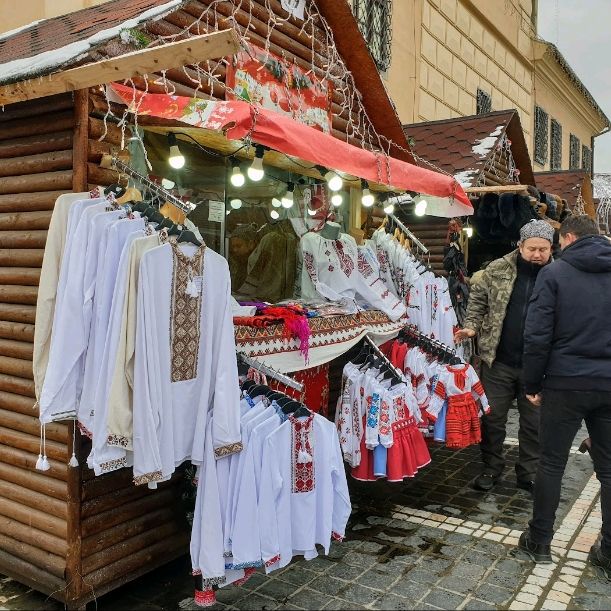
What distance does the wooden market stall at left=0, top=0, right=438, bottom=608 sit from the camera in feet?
11.3

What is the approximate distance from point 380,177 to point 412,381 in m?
1.92

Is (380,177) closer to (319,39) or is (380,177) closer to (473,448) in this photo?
(319,39)

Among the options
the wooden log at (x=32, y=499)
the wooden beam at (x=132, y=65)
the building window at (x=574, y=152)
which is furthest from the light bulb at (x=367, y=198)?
the building window at (x=574, y=152)

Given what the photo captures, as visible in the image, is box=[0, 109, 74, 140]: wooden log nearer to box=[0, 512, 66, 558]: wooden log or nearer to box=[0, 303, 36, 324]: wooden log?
box=[0, 303, 36, 324]: wooden log

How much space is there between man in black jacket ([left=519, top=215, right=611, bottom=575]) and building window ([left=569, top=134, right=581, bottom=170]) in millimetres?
21151

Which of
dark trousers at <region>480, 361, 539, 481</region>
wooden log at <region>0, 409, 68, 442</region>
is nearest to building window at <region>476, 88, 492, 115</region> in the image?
dark trousers at <region>480, 361, 539, 481</region>

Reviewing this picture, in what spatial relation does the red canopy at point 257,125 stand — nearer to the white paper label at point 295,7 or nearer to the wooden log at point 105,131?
the wooden log at point 105,131

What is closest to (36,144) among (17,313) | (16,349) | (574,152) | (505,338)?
(17,313)

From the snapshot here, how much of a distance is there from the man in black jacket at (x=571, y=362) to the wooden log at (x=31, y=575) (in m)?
3.01

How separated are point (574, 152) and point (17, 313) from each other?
78.9ft

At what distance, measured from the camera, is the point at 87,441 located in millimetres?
3479

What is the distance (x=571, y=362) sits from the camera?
384 centimetres

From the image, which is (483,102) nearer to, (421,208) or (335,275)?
(421,208)

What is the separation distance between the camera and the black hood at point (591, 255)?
3.87 meters
